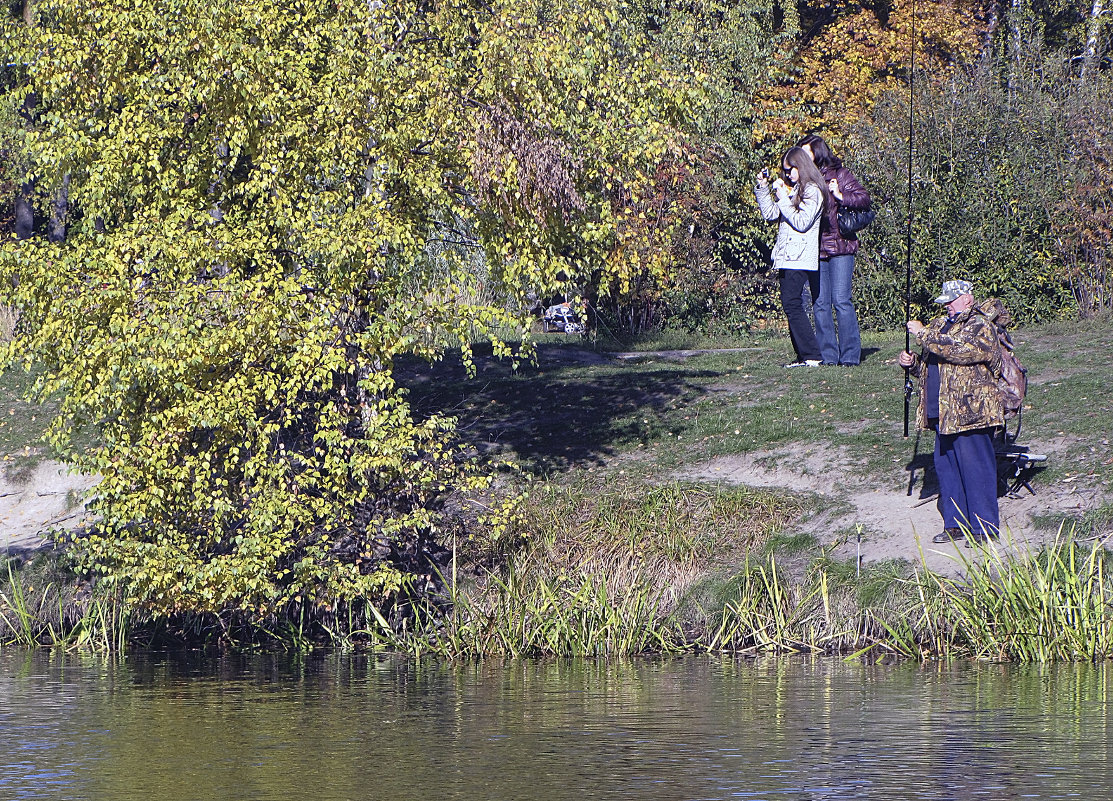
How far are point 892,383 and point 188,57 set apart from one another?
7440 millimetres

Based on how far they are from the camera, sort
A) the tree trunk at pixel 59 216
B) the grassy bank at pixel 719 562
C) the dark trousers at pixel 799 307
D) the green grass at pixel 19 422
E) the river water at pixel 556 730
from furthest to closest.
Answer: the tree trunk at pixel 59 216 → the dark trousers at pixel 799 307 → the green grass at pixel 19 422 → the grassy bank at pixel 719 562 → the river water at pixel 556 730

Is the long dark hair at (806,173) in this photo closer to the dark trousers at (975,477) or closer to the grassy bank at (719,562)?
the grassy bank at (719,562)

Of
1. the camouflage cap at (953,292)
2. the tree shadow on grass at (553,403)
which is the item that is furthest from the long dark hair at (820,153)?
the camouflage cap at (953,292)

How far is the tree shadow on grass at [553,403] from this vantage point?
1379 centimetres

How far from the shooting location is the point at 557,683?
30.5 ft

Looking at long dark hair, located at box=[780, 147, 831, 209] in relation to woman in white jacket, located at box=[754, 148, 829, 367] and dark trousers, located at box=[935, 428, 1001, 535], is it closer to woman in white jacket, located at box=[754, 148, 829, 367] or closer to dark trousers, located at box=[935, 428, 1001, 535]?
woman in white jacket, located at box=[754, 148, 829, 367]

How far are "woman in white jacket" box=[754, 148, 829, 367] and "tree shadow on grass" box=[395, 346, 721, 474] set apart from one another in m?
1.26

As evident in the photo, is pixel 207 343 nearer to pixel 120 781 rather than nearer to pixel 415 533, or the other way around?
pixel 415 533

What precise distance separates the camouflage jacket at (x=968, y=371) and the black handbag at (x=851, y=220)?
4.62 meters

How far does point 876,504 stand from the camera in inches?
472

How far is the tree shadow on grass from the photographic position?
45.2 ft

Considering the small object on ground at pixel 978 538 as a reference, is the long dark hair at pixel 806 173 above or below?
above

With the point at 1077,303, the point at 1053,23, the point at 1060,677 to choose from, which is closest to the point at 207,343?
the point at 1060,677

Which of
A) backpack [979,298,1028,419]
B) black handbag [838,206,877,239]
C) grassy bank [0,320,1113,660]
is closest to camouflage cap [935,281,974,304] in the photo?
backpack [979,298,1028,419]
